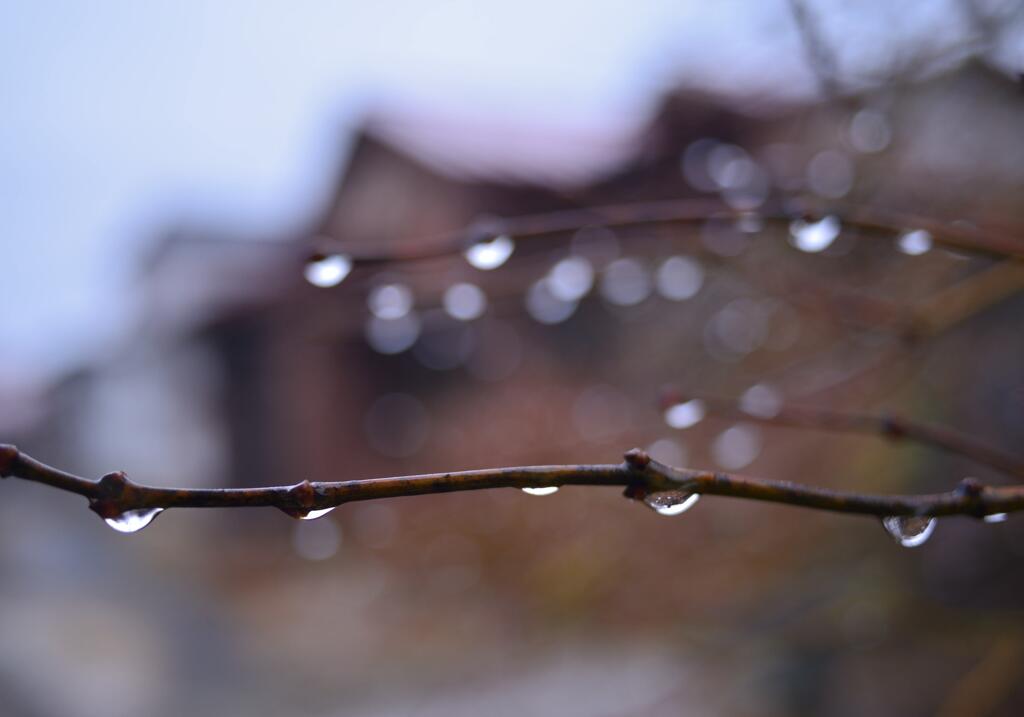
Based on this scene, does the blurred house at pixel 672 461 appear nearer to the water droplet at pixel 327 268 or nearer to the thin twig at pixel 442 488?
the water droplet at pixel 327 268

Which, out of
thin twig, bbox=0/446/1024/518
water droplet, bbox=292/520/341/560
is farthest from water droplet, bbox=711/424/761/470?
thin twig, bbox=0/446/1024/518

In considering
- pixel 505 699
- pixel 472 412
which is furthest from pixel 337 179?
pixel 505 699

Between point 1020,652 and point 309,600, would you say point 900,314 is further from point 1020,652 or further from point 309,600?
point 309,600

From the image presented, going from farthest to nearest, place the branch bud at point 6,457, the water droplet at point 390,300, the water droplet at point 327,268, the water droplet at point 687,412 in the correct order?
1. the water droplet at point 390,300
2. the water droplet at point 687,412
3. the water droplet at point 327,268
4. the branch bud at point 6,457

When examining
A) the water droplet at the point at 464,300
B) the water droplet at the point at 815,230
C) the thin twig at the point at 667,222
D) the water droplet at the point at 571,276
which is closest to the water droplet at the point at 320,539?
the water droplet at the point at 464,300

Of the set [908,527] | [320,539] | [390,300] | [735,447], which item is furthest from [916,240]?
[320,539]

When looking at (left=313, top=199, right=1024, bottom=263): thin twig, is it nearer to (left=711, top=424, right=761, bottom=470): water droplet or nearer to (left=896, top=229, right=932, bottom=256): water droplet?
(left=896, top=229, right=932, bottom=256): water droplet
